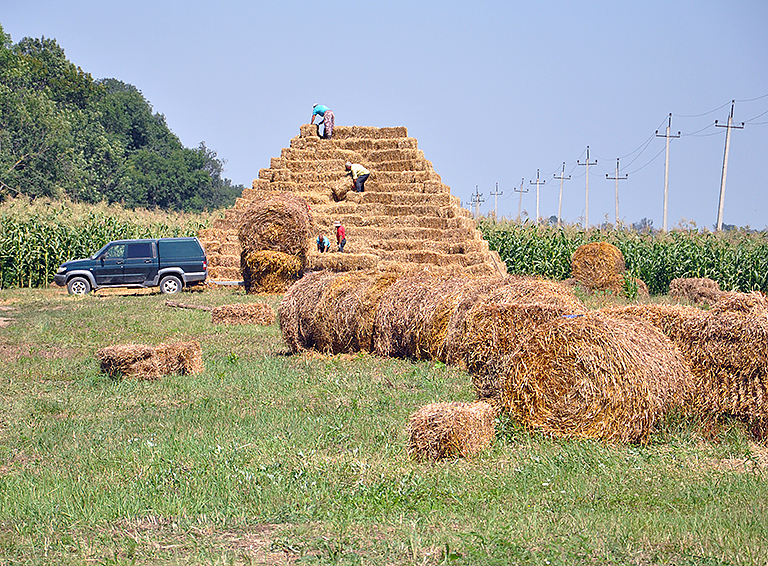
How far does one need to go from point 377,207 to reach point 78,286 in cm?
1093

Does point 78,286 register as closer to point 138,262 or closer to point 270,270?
point 138,262

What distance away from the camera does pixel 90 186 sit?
63.6 metres

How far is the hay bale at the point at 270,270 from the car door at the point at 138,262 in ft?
12.3

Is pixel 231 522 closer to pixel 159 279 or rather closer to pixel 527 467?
pixel 527 467

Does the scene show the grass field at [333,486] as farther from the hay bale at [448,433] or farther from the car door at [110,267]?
the car door at [110,267]

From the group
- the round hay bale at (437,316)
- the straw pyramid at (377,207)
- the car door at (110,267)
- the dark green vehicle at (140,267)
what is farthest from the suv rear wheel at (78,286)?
the round hay bale at (437,316)

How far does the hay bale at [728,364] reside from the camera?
24.6 ft

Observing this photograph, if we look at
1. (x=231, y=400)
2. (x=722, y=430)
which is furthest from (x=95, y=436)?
(x=722, y=430)

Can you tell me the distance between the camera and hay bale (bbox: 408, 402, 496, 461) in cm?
702

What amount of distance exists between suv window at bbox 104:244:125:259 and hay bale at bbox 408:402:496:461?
67.7ft

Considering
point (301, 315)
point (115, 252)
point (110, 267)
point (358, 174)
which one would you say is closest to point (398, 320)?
point (301, 315)

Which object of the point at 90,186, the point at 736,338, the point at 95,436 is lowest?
the point at 95,436

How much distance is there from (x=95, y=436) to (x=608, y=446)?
5.04 meters

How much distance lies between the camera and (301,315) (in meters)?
12.9
